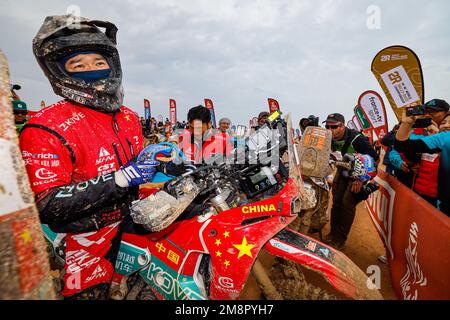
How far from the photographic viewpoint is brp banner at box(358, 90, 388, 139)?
9848 mm

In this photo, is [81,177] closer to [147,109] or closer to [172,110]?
[172,110]

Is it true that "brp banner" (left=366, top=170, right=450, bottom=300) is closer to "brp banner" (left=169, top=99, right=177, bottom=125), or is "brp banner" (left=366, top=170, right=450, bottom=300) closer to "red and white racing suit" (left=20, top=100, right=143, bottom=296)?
"red and white racing suit" (left=20, top=100, right=143, bottom=296)

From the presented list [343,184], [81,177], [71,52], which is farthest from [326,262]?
[343,184]

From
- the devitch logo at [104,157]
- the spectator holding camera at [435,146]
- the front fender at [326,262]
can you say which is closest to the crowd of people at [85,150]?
the devitch logo at [104,157]

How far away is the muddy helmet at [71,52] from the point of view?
5.24ft

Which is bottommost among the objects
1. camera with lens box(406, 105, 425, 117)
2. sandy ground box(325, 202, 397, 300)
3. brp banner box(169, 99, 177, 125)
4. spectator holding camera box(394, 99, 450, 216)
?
sandy ground box(325, 202, 397, 300)

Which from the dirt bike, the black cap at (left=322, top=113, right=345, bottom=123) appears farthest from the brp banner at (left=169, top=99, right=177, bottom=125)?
the dirt bike

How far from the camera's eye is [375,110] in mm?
10094

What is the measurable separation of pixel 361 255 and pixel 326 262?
120 inches

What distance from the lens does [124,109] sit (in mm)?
2129

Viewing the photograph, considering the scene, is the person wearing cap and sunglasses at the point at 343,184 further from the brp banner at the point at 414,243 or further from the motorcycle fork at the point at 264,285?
the motorcycle fork at the point at 264,285

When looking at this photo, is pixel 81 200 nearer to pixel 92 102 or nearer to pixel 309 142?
pixel 92 102

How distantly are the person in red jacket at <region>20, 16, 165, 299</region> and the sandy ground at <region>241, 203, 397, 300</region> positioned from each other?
1.91 meters

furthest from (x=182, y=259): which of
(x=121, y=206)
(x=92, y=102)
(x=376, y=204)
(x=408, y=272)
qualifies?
(x=376, y=204)
